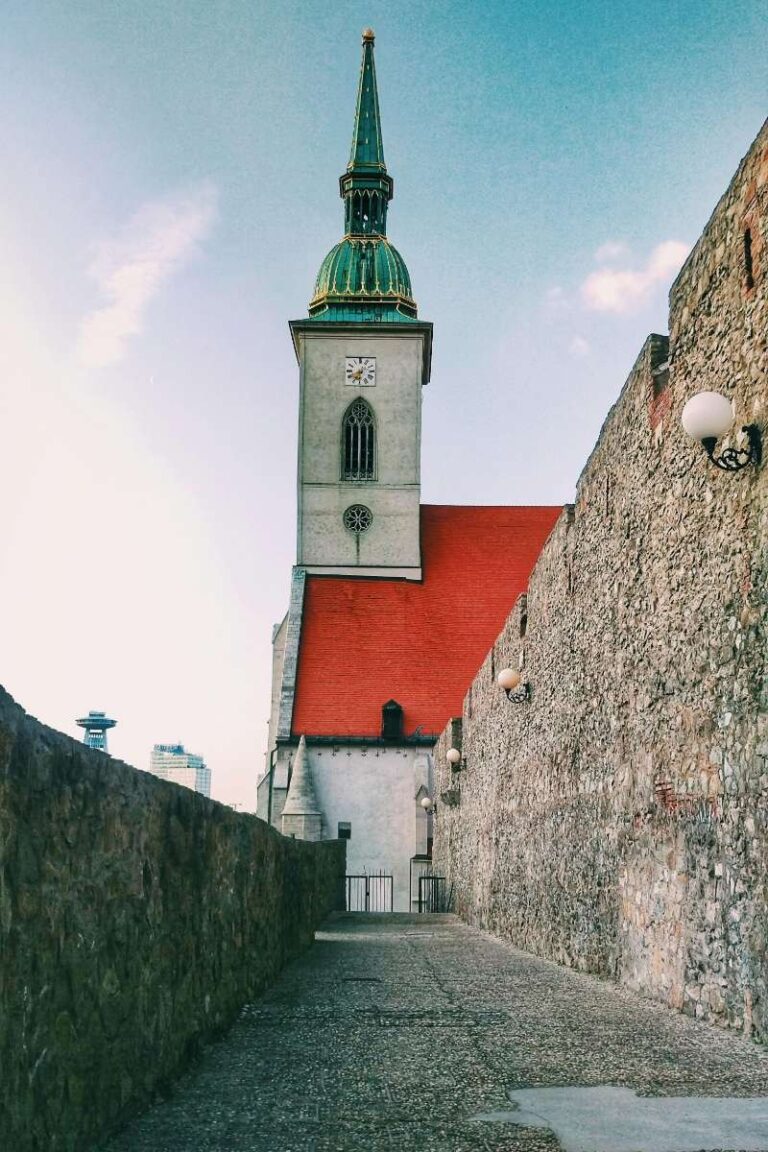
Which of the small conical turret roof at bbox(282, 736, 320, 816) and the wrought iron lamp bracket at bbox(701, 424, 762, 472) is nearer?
the wrought iron lamp bracket at bbox(701, 424, 762, 472)

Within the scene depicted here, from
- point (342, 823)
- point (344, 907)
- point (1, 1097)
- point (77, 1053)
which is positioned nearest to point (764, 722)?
point (77, 1053)

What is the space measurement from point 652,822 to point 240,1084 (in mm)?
3696

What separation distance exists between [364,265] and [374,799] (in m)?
17.6

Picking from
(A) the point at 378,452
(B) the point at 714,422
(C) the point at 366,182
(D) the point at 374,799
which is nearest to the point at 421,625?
(D) the point at 374,799

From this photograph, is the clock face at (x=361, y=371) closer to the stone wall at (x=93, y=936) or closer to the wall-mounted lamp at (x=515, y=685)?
the wall-mounted lamp at (x=515, y=685)

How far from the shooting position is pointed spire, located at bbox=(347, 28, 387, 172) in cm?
3891

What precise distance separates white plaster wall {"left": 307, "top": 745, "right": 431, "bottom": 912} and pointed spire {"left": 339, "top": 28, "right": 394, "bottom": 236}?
18.0 m

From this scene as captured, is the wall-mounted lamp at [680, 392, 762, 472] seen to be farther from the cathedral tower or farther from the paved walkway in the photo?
the cathedral tower

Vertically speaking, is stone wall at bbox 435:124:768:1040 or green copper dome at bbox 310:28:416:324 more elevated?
green copper dome at bbox 310:28:416:324

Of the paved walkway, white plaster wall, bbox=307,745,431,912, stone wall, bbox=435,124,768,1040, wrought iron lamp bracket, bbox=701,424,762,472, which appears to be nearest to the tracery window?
white plaster wall, bbox=307,745,431,912

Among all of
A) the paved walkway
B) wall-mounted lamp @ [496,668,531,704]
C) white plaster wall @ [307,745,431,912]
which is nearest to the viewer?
the paved walkway

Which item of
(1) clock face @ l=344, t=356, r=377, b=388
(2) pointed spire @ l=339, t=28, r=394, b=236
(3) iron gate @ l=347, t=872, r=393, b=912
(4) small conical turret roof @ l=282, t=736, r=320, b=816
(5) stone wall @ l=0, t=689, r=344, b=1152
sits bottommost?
(5) stone wall @ l=0, t=689, r=344, b=1152

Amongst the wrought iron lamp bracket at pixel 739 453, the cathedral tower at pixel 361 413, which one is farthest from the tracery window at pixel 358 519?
the wrought iron lamp bracket at pixel 739 453

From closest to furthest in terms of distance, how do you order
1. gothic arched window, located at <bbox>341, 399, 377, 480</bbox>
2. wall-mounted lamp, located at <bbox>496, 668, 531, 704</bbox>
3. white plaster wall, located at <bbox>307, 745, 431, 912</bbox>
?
wall-mounted lamp, located at <bbox>496, 668, 531, 704</bbox>, white plaster wall, located at <bbox>307, 745, 431, 912</bbox>, gothic arched window, located at <bbox>341, 399, 377, 480</bbox>
